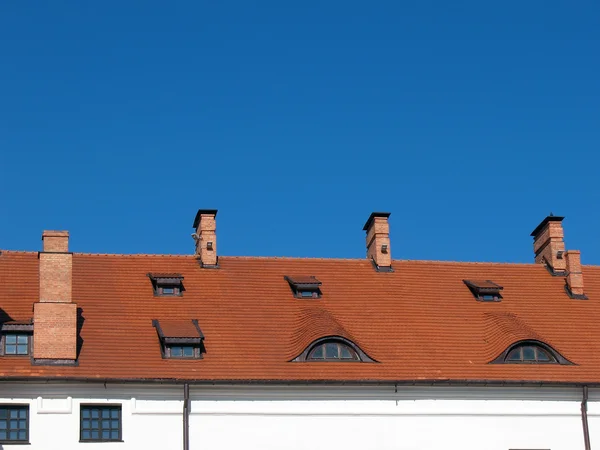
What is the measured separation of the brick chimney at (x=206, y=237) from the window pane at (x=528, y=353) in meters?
13.3

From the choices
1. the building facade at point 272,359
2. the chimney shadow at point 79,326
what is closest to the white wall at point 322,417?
the building facade at point 272,359

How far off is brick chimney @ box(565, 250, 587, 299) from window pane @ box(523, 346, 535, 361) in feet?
20.1

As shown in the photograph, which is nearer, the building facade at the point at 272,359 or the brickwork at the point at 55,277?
the building facade at the point at 272,359

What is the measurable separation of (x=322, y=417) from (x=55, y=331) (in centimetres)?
1010

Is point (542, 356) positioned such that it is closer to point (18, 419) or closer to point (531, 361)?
point (531, 361)

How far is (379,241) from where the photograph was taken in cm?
5697

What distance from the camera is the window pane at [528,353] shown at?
50.5 m

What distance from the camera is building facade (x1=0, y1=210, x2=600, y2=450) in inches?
1825

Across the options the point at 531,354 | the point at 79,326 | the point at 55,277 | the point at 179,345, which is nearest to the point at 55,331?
the point at 79,326

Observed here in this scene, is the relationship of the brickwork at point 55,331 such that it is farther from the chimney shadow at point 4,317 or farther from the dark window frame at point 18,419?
the dark window frame at point 18,419

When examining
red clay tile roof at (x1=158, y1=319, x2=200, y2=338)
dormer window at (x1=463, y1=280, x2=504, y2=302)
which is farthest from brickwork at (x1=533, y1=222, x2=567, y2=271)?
red clay tile roof at (x1=158, y1=319, x2=200, y2=338)

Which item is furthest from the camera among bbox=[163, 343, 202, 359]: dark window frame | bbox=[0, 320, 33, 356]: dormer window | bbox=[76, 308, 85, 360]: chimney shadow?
bbox=[163, 343, 202, 359]: dark window frame

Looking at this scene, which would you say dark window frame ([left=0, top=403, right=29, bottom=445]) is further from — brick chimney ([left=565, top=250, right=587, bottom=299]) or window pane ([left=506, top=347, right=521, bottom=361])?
brick chimney ([left=565, top=250, right=587, bottom=299])

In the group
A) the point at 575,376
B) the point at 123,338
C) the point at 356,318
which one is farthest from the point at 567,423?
the point at 123,338
